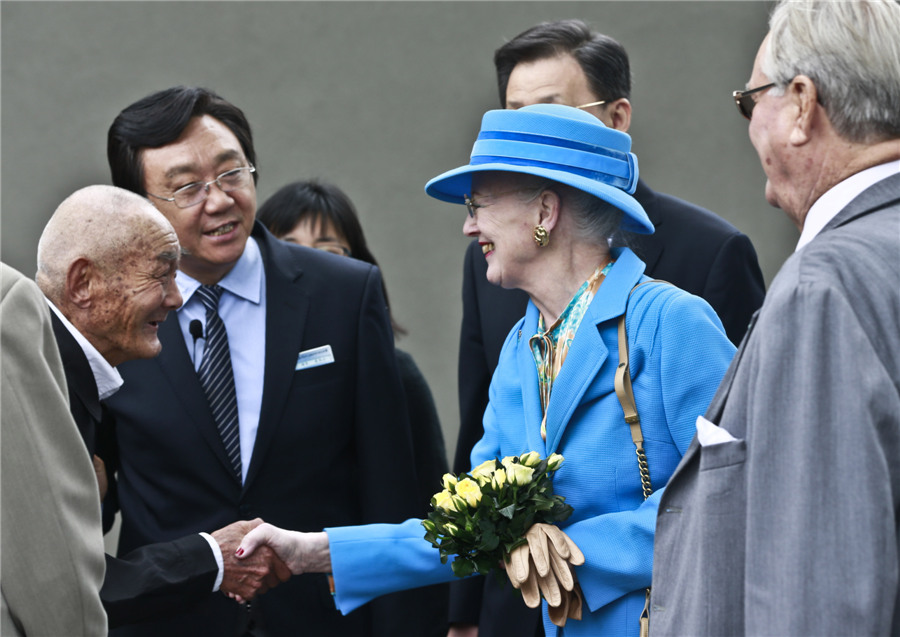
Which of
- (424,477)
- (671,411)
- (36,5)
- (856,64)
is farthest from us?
(36,5)

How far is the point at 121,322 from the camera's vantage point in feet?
9.61

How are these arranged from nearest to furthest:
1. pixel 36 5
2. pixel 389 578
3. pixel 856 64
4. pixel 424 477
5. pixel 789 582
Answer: pixel 789 582 < pixel 856 64 < pixel 389 578 < pixel 424 477 < pixel 36 5

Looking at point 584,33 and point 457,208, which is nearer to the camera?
point 584,33

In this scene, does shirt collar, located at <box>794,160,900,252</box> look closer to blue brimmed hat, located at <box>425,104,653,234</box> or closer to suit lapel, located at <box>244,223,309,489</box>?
blue brimmed hat, located at <box>425,104,653,234</box>

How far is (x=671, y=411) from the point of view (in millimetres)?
2527

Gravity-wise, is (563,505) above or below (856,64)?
below

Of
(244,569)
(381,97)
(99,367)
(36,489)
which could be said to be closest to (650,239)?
(244,569)

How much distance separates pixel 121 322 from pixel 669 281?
1.68 metres

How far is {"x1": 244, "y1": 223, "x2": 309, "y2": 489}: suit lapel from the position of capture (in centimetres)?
Answer: 350

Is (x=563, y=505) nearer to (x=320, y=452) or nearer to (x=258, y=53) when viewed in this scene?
(x=320, y=452)

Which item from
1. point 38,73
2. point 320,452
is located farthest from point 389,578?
point 38,73

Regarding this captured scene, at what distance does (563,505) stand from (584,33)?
6.50 feet

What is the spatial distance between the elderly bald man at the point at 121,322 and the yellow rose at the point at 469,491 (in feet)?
2.57

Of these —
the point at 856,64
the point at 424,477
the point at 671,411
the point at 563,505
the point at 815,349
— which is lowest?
the point at 424,477
